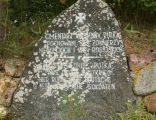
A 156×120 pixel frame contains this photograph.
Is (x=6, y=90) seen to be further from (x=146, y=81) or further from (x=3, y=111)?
(x=146, y=81)

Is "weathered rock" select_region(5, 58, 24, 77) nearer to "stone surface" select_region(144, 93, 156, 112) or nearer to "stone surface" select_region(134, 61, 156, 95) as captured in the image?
"stone surface" select_region(134, 61, 156, 95)

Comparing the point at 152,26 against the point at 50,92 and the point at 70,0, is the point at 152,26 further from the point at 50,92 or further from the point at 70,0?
the point at 50,92

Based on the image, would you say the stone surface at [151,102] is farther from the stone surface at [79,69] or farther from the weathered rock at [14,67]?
the weathered rock at [14,67]

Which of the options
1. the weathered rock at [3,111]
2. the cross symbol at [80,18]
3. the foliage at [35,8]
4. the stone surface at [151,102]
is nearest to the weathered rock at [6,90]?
the weathered rock at [3,111]

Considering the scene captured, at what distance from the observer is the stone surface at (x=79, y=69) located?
5.34m

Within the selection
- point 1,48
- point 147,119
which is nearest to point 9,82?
point 1,48

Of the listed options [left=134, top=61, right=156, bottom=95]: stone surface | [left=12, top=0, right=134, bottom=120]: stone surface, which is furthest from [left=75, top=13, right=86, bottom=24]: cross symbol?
[left=134, top=61, right=156, bottom=95]: stone surface

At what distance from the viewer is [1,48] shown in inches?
230

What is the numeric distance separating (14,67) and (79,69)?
2.56ft

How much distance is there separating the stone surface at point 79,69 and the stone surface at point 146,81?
8.2 inches

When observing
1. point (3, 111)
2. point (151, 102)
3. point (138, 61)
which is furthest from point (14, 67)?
point (151, 102)

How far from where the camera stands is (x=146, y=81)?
18.5ft

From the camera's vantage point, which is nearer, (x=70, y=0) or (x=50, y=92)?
(x=50, y=92)

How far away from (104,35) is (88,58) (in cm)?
31
